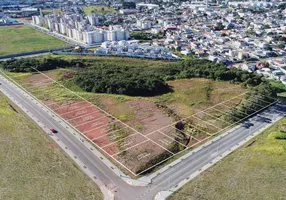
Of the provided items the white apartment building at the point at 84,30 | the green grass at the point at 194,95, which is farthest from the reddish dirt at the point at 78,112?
the white apartment building at the point at 84,30

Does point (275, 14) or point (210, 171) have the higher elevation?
point (275, 14)

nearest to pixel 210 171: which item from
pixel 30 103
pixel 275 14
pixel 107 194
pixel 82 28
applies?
pixel 107 194

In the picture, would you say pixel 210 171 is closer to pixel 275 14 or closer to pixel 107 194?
pixel 107 194

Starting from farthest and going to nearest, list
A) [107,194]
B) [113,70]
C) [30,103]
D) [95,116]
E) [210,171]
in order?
[113,70] < [30,103] < [95,116] < [210,171] < [107,194]

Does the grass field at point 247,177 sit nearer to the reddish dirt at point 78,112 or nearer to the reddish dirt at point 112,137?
the reddish dirt at point 112,137

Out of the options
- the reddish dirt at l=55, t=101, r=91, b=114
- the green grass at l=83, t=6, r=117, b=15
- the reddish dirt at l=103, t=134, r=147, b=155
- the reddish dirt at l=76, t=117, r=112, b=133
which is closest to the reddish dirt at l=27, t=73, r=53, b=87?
the reddish dirt at l=55, t=101, r=91, b=114

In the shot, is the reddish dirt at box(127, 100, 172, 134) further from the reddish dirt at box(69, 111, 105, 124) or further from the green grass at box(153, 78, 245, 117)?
the reddish dirt at box(69, 111, 105, 124)
